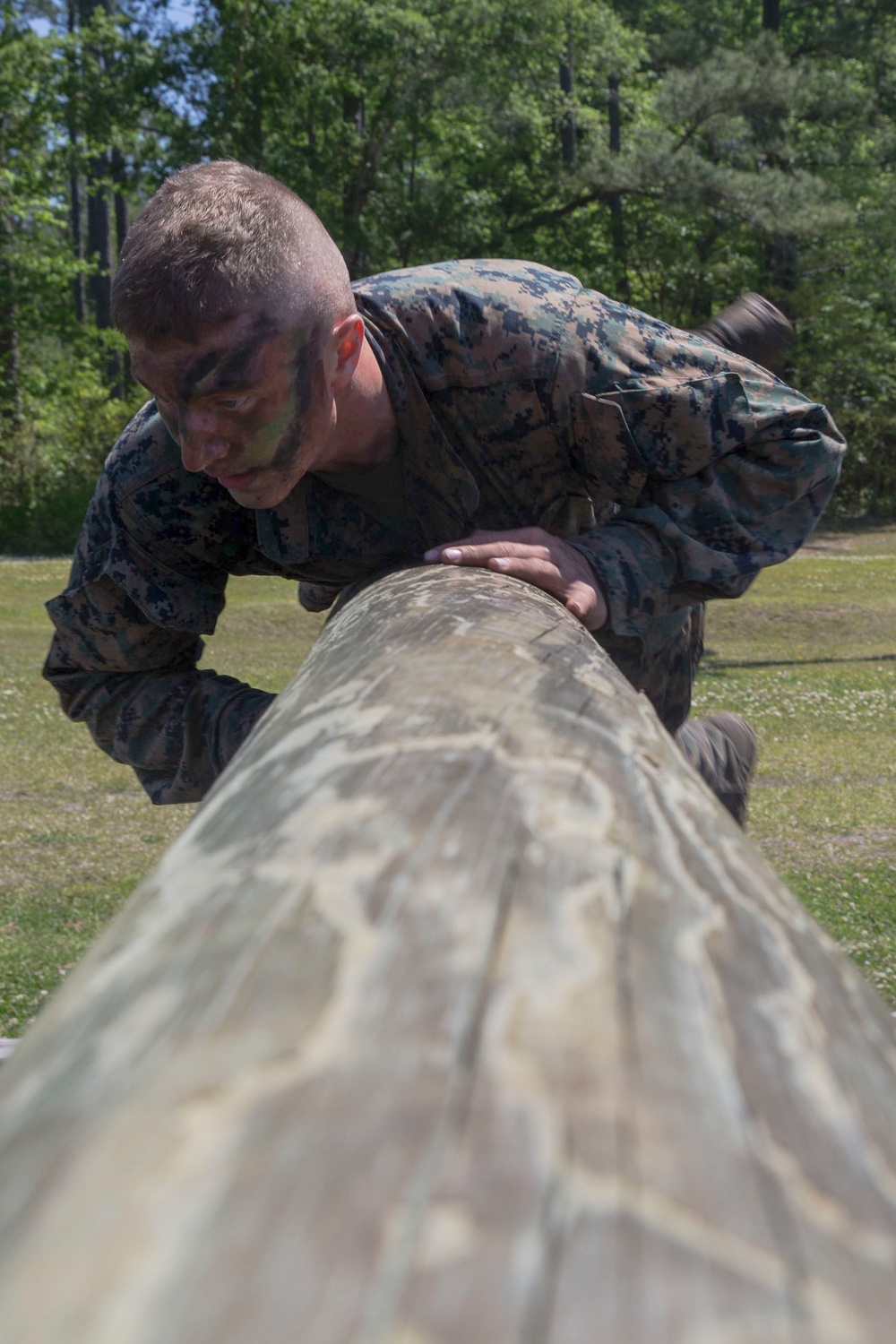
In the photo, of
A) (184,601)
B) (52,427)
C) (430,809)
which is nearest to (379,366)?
(184,601)

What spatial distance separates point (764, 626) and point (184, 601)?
44.1 ft

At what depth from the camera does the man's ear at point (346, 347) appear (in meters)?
2.62

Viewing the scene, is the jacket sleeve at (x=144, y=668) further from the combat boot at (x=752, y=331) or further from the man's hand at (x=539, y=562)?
the combat boot at (x=752, y=331)

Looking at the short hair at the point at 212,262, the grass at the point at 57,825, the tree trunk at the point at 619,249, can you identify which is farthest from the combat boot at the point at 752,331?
the tree trunk at the point at 619,249

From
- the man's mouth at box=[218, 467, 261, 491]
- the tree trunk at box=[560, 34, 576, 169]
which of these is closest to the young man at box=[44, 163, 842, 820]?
the man's mouth at box=[218, 467, 261, 491]

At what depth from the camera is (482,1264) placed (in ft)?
1.90

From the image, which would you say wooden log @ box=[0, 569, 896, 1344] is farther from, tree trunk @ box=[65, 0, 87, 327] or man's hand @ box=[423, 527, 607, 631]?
tree trunk @ box=[65, 0, 87, 327]

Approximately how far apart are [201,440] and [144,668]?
3.68 feet

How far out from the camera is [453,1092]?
0.67 meters

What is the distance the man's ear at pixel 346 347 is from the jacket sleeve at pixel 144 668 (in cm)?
78

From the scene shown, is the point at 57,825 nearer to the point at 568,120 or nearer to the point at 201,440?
the point at 201,440

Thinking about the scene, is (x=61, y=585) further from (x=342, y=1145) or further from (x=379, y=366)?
(x=342, y=1145)

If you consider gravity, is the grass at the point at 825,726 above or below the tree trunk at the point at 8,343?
below

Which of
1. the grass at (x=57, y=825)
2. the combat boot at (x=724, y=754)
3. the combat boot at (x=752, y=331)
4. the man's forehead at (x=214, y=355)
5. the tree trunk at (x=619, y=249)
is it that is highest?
the tree trunk at (x=619, y=249)
